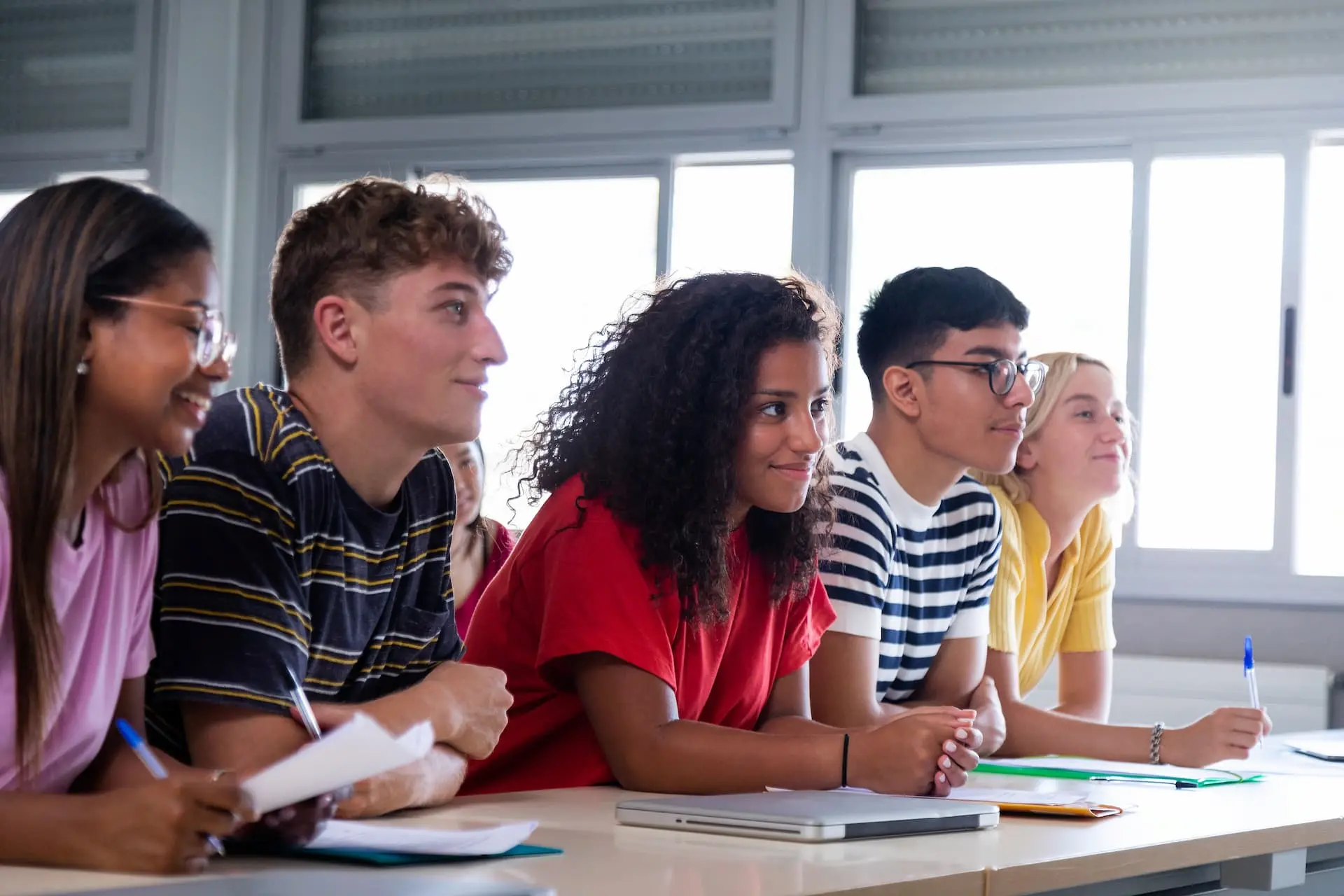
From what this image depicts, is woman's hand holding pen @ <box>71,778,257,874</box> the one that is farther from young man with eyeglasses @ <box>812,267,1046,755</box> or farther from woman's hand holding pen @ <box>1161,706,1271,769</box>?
woman's hand holding pen @ <box>1161,706,1271,769</box>

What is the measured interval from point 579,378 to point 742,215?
8.41 ft

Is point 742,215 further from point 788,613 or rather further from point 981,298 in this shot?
point 788,613

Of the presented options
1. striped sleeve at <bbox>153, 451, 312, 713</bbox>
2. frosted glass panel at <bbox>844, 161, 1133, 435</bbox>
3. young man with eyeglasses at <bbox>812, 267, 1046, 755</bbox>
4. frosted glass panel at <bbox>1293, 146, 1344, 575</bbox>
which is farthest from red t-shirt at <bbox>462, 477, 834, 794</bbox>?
frosted glass panel at <bbox>1293, 146, 1344, 575</bbox>

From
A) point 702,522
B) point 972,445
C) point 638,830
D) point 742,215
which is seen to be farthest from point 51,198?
point 742,215

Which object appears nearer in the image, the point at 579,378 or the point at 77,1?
the point at 579,378

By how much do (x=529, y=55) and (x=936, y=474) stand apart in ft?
9.09

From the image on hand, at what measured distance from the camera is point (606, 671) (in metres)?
1.86

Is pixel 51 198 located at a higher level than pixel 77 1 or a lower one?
lower

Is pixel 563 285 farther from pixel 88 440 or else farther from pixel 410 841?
pixel 410 841

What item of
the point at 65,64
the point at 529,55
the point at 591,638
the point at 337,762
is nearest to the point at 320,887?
the point at 337,762

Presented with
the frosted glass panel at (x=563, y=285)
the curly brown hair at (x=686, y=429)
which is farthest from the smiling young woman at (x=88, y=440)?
the frosted glass panel at (x=563, y=285)

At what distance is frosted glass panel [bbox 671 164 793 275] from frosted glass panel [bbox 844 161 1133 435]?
0.73ft

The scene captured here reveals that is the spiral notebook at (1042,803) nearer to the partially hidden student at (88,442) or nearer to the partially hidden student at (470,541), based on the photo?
the partially hidden student at (88,442)

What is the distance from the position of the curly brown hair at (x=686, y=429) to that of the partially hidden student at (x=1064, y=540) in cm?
69
